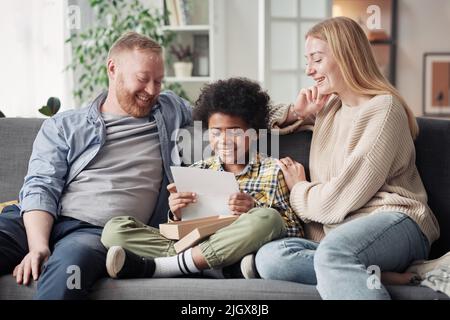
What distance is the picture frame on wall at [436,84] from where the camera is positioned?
618 cm

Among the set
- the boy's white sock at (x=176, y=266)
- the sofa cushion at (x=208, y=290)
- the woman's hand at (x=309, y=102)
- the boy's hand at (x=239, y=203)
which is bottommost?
the sofa cushion at (x=208, y=290)

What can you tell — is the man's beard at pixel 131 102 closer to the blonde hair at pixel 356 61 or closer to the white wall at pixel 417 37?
the blonde hair at pixel 356 61

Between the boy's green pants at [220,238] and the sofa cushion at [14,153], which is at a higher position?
the sofa cushion at [14,153]

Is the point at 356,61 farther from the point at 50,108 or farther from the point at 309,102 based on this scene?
the point at 50,108

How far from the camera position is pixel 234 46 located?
498 centimetres

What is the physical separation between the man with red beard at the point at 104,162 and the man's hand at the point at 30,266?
0.04 m

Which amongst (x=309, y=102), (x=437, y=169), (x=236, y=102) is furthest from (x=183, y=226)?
(x=437, y=169)

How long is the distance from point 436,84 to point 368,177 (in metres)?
4.45

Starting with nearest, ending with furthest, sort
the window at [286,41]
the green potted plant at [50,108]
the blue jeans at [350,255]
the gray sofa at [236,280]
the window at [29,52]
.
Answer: the blue jeans at [350,255], the gray sofa at [236,280], the green potted plant at [50,108], the window at [29,52], the window at [286,41]

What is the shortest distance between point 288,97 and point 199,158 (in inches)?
98.2

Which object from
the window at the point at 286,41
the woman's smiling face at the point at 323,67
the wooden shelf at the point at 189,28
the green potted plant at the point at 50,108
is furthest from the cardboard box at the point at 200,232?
the wooden shelf at the point at 189,28

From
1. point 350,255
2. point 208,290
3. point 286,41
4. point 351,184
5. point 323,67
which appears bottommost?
point 208,290

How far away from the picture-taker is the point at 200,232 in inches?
79.2

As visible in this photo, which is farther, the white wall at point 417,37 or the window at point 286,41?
the white wall at point 417,37
